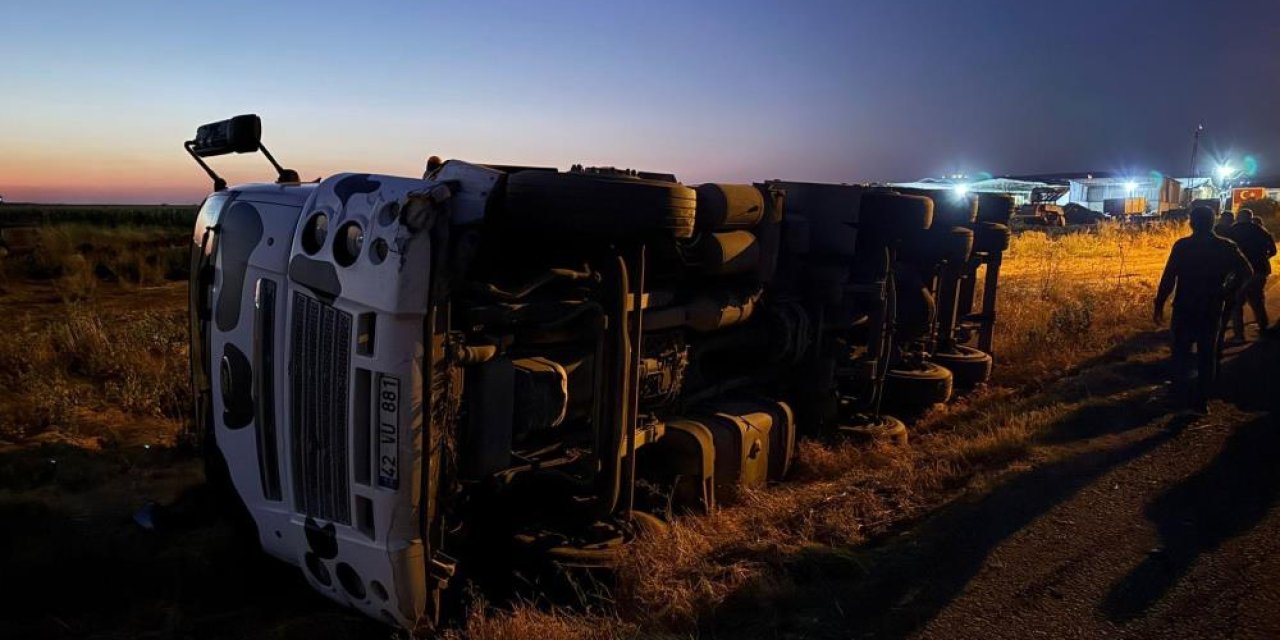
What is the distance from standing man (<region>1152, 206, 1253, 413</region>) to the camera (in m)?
7.25

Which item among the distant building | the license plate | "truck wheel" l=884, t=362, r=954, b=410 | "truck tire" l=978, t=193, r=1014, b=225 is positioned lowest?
"truck wheel" l=884, t=362, r=954, b=410

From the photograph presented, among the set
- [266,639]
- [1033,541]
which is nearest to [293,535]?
[266,639]

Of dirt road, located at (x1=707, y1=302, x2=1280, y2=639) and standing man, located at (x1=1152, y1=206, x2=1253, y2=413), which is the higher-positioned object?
standing man, located at (x1=1152, y1=206, x2=1253, y2=413)

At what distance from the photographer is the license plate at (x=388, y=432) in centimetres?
336

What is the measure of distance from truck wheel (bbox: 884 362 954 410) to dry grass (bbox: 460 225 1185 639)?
0.63 ft

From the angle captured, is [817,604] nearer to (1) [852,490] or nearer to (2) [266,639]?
(1) [852,490]

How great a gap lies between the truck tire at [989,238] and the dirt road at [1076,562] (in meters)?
3.87

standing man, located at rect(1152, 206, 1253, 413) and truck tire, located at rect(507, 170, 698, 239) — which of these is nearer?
truck tire, located at rect(507, 170, 698, 239)

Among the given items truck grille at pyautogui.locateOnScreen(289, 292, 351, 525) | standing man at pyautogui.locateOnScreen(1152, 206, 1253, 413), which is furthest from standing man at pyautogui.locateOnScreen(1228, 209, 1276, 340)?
truck grille at pyautogui.locateOnScreen(289, 292, 351, 525)

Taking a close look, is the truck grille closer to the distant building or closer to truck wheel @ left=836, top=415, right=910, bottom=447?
truck wheel @ left=836, top=415, right=910, bottom=447

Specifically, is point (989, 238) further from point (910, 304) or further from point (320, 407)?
point (320, 407)

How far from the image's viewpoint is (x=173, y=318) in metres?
11.4

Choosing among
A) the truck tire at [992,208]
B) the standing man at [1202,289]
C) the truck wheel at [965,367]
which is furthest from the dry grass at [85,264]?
the standing man at [1202,289]

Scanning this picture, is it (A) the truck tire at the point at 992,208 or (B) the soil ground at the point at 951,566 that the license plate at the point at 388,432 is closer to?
(B) the soil ground at the point at 951,566
